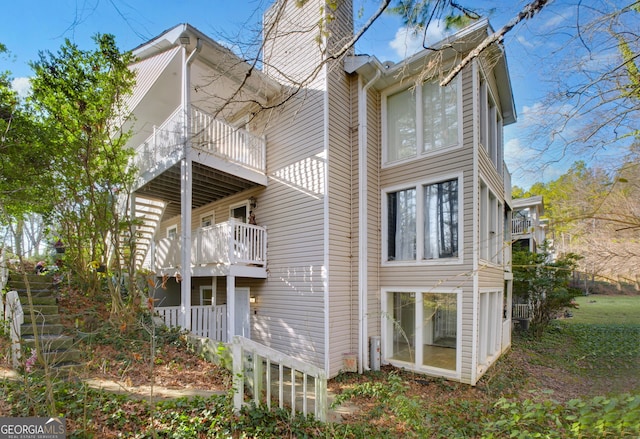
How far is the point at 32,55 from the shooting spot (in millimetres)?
5938

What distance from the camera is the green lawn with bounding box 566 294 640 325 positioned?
1108 cm

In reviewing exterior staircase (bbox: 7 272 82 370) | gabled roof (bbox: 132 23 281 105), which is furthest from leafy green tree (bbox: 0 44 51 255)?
gabled roof (bbox: 132 23 281 105)

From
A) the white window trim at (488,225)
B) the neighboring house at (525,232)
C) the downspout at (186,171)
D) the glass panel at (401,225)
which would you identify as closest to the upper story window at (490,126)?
the white window trim at (488,225)

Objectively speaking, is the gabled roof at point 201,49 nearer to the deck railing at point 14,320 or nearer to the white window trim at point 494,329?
the deck railing at point 14,320

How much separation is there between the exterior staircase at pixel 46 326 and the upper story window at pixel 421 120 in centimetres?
704

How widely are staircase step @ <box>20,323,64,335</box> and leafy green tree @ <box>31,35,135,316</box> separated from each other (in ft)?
2.72

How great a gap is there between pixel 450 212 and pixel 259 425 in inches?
210

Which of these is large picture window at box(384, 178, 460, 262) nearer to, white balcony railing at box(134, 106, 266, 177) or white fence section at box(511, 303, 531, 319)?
white balcony railing at box(134, 106, 266, 177)

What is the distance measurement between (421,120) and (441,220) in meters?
2.35

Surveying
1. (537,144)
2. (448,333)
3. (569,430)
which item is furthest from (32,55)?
(448,333)

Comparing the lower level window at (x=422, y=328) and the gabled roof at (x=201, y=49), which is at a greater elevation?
the gabled roof at (x=201, y=49)

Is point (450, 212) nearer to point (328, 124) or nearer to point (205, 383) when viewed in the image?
point (328, 124)

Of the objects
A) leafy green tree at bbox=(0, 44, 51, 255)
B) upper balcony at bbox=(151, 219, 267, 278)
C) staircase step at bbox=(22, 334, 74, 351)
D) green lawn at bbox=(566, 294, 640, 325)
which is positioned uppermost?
leafy green tree at bbox=(0, 44, 51, 255)

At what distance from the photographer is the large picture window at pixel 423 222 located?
6648mm
